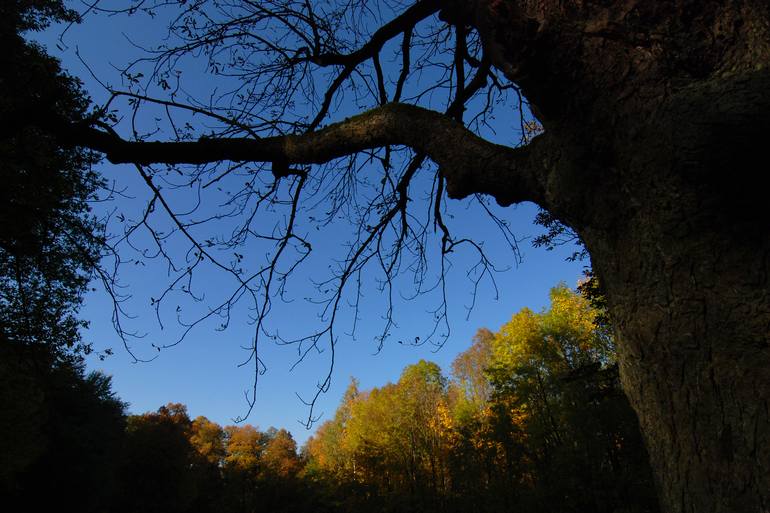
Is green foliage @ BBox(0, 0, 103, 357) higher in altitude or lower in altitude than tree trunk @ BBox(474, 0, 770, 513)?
higher

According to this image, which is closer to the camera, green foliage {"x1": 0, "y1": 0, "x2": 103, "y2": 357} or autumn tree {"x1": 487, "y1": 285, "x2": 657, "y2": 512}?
green foliage {"x1": 0, "y1": 0, "x2": 103, "y2": 357}

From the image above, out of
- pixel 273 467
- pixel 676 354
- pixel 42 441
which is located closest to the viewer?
pixel 676 354

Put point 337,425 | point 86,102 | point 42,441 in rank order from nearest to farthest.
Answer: point 86,102
point 42,441
point 337,425

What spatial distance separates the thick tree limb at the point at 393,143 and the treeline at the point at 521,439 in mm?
7367

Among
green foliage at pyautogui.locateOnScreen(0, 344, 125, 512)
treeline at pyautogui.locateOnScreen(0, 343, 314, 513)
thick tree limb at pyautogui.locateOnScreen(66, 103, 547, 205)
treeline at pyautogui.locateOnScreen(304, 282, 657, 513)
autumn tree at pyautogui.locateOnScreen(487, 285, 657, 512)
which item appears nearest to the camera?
thick tree limb at pyautogui.locateOnScreen(66, 103, 547, 205)

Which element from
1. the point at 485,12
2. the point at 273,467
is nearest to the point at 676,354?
the point at 485,12

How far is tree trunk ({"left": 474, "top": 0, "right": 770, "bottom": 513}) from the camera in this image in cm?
94

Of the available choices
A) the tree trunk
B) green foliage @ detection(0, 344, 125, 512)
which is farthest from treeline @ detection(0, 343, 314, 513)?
the tree trunk

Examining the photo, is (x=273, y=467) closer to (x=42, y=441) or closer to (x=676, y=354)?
(x=42, y=441)

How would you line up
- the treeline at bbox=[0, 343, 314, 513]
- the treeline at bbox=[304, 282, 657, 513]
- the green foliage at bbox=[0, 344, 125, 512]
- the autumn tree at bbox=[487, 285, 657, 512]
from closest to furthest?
the autumn tree at bbox=[487, 285, 657, 512]
the treeline at bbox=[304, 282, 657, 513]
the green foliage at bbox=[0, 344, 125, 512]
the treeline at bbox=[0, 343, 314, 513]

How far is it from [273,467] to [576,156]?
Answer: 24.5 meters

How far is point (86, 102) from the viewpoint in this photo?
5.23m

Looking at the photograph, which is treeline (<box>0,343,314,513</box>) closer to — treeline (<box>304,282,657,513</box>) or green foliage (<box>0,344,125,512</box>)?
green foliage (<box>0,344,125,512</box>)

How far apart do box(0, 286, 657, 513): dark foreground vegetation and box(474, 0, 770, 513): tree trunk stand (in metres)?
5.57
